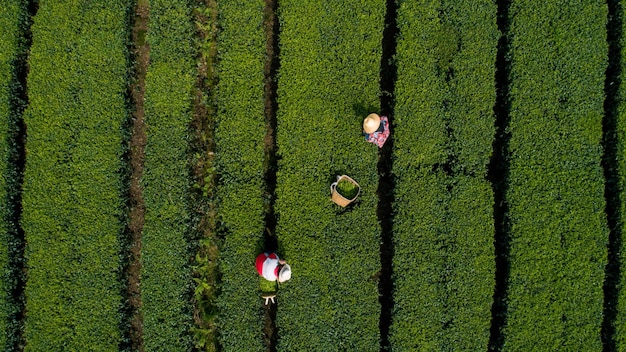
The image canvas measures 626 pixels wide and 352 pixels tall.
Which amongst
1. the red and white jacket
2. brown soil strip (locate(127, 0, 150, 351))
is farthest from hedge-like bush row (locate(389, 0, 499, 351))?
brown soil strip (locate(127, 0, 150, 351))

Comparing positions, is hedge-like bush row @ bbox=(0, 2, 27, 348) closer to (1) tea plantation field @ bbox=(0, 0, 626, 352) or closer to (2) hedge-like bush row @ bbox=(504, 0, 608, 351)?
(1) tea plantation field @ bbox=(0, 0, 626, 352)

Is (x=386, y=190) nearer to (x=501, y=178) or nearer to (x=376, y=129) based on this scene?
(x=376, y=129)

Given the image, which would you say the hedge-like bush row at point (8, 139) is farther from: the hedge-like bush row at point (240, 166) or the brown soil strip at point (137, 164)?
the hedge-like bush row at point (240, 166)

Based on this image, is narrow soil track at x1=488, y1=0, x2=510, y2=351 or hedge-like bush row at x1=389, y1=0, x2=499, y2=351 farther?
narrow soil track at x1=488, y1=0, x2=510, y2=351

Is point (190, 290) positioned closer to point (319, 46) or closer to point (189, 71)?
point (189, 71)

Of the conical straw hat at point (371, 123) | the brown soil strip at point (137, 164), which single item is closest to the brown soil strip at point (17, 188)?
the brown soil strip at point (137, 164)

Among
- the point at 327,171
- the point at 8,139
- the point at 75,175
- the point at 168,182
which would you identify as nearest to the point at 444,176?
the point at 327,171
